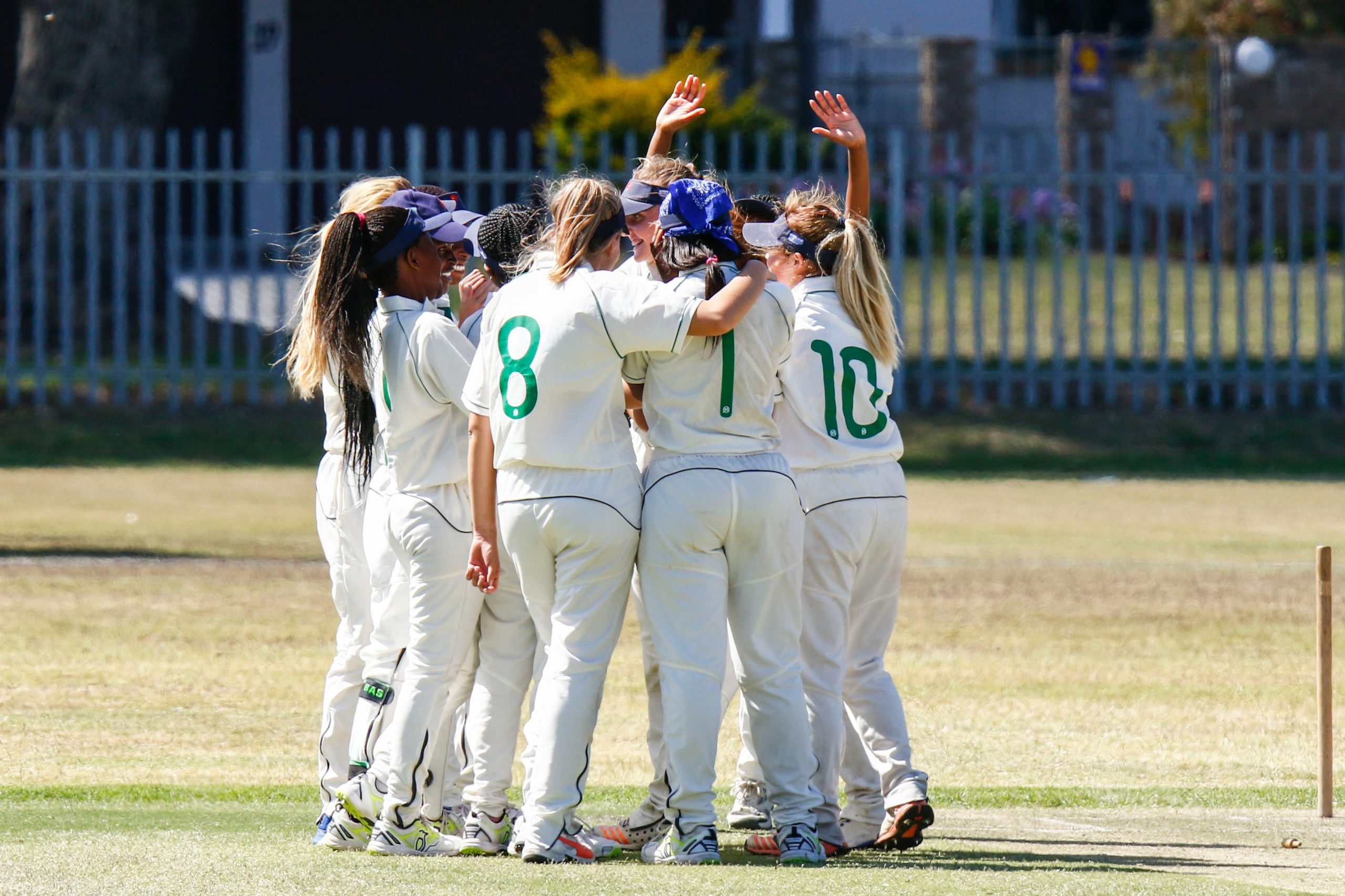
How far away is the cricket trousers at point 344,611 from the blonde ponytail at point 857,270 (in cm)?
153

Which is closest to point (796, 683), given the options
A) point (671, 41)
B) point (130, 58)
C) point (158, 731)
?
point (158, 731)

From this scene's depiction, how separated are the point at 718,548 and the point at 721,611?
18 centimetres

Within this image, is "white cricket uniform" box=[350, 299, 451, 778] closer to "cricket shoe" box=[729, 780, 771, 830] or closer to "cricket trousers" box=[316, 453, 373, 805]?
"cricket trousers" box=[316, 453, 373, 805]

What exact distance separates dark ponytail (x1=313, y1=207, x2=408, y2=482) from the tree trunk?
13278 mm

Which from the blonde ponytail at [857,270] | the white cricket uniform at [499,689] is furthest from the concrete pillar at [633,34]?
the white cricket uniform at [499,689]

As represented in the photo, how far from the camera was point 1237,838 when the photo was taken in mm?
5586

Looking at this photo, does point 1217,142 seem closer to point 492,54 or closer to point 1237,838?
point 492,54

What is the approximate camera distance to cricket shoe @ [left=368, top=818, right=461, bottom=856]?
17.2 ft

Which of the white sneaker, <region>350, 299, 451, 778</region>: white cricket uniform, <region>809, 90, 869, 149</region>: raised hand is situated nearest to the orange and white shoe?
the white sneaker

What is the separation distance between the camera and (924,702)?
809 centimetres

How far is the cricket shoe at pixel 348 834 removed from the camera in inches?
209

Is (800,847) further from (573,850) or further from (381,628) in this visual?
(381,628)

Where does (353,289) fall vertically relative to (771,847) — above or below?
above

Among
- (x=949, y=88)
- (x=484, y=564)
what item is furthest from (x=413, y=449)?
(x=949, y=88)
